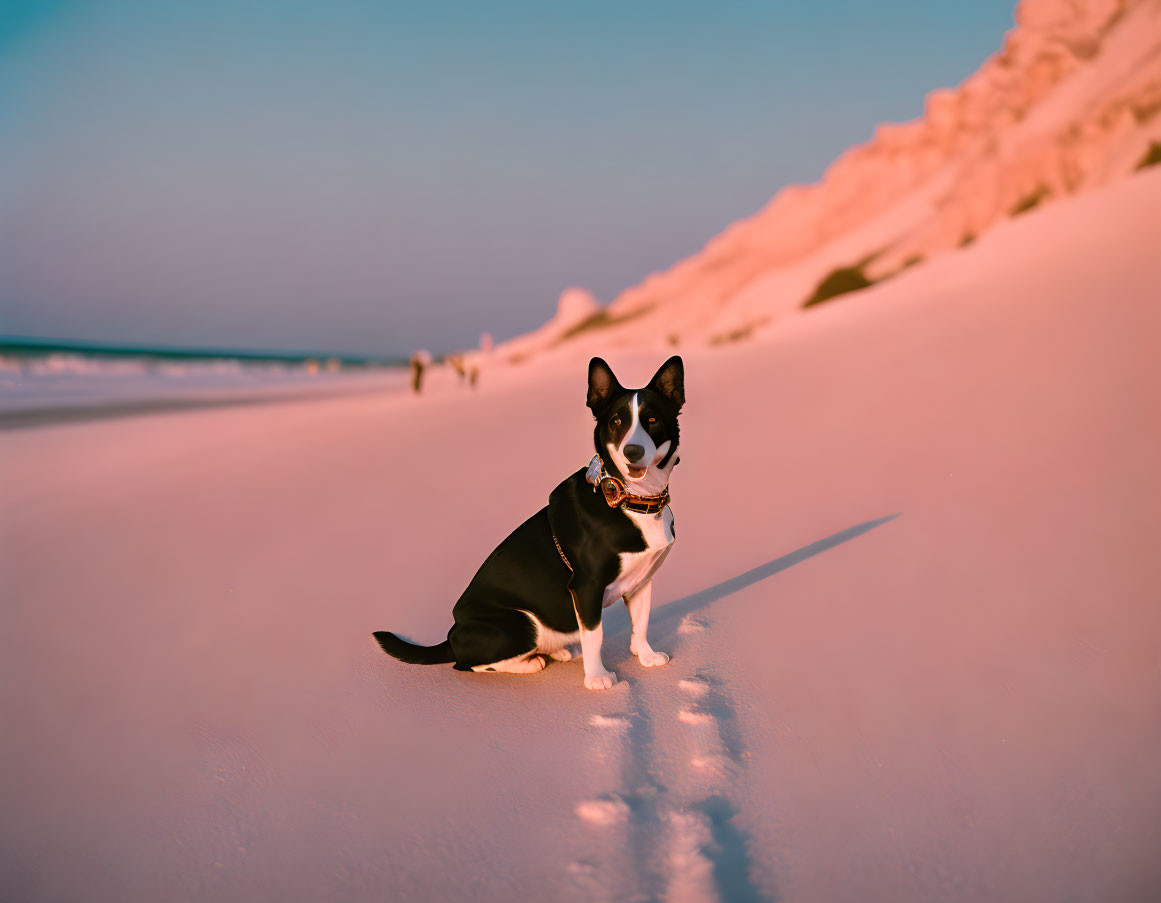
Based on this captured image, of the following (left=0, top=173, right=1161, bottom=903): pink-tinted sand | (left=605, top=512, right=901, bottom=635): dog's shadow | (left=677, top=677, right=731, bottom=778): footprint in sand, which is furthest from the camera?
(left=605, top=512, right=901, bottom=635): dog's shadow

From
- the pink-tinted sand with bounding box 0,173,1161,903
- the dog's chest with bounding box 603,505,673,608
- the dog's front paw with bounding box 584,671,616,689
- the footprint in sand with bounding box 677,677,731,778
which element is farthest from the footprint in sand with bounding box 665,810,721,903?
the dog's chest with bounding box 603,505,673,608

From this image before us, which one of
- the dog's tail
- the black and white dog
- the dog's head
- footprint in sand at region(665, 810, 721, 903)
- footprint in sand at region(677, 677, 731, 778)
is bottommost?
footprint in sand at region(665, 810, 721, 903)

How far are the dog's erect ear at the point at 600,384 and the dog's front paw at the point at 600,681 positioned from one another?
0.98 meters

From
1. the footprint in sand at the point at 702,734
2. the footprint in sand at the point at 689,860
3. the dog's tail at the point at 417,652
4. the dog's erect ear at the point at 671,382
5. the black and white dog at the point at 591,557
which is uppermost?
the dog's erect ear at the point at 671,382

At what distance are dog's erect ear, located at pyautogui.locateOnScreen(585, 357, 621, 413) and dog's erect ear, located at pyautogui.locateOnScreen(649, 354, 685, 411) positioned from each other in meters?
0.15

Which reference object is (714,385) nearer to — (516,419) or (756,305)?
(516,419)

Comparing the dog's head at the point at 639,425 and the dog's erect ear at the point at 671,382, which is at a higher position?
the dog's erect ear at the point at 671,382

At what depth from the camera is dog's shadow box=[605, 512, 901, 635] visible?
3.33 meters

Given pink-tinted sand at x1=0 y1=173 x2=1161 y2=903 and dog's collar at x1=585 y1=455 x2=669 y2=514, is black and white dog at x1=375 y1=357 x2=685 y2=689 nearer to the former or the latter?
dog's collar at x1=585 y1=455 x2=669 y2=514

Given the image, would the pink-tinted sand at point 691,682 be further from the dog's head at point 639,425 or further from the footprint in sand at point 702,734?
the dog's head at point 639,425

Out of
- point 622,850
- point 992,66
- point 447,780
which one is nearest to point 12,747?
point 447,780

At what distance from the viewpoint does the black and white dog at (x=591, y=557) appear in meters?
2.55

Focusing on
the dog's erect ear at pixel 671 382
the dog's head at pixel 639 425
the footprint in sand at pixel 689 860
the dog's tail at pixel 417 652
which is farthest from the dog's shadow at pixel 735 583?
the footprint in sand at pixel 689 860

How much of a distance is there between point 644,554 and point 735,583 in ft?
3.69
